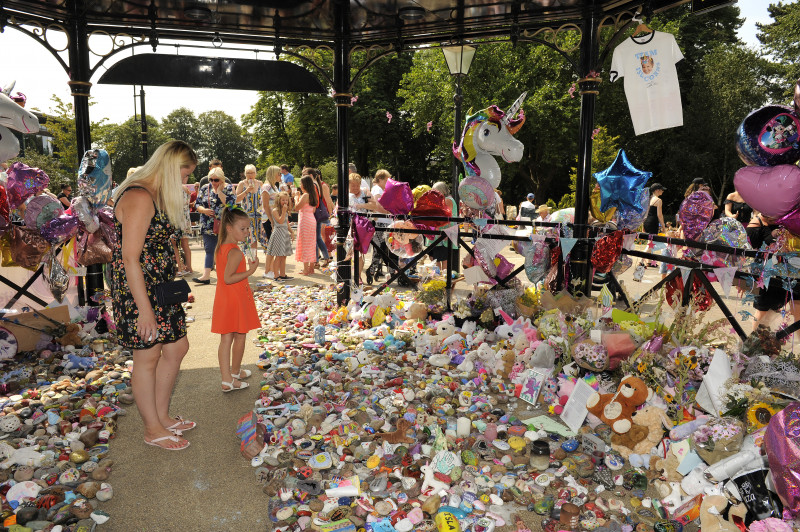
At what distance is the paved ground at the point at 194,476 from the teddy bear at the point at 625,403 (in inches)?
Result: 37.8

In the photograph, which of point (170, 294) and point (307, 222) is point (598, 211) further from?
point (307, 222)

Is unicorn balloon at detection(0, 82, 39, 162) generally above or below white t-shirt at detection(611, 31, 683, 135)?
below

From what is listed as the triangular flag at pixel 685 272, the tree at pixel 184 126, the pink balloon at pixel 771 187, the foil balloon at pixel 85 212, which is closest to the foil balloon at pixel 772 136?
the pink balloon at pixel 771 187

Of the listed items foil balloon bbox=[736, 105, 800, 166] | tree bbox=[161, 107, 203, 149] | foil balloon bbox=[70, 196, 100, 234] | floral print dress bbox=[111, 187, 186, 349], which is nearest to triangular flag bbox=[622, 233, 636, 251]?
foil balloon bbox=[736, 105, 800, 166]

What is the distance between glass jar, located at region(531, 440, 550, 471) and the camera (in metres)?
3.18

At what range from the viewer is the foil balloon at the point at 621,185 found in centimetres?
505

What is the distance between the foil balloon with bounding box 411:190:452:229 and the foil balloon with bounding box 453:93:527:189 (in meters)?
0.57

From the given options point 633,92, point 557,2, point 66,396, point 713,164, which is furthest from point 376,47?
point 713,164

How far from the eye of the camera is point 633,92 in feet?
15.4

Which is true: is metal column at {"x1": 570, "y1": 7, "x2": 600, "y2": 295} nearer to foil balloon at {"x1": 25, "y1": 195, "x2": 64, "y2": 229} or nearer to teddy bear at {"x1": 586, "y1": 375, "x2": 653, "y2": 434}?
teddy bear at {"x1": 586, "y1": 375, "x2": 653, "y2": 434}

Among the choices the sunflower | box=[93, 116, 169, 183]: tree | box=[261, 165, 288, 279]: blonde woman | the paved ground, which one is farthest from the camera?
box=[93, 116, 169, 183]: tree

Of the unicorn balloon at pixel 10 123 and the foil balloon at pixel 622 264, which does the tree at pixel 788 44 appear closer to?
the foil balloon at pixel 622 264

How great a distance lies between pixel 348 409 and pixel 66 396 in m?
2.27

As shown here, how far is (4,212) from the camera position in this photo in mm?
4496
